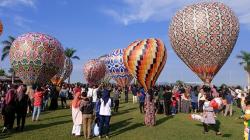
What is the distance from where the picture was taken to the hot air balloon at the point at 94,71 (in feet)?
183

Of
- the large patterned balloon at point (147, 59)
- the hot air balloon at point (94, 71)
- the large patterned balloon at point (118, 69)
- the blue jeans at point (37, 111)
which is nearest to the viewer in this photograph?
the blue jeans at point (37, 111)

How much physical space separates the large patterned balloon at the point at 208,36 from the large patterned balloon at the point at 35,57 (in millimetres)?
14655

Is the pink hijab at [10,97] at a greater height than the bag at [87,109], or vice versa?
the pink hijab at [10,97]

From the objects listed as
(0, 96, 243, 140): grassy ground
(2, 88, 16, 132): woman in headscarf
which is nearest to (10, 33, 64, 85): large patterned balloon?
(0, 96, 243, 140): grassy ground

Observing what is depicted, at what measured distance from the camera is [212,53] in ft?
121

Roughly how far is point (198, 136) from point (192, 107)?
9.80 m

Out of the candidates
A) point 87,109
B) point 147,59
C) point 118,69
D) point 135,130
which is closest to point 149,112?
point 135,130

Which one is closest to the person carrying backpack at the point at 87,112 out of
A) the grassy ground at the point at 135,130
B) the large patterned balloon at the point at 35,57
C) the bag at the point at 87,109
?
A: the bag at the point at 87,109

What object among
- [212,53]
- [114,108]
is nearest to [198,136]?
[114,108]

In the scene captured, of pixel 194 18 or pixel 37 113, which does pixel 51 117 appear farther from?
pixel 194 18

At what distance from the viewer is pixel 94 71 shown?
5584 centimetres

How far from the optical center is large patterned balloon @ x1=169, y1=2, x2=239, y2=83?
1444 inches

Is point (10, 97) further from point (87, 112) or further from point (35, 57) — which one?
point (35, 57)

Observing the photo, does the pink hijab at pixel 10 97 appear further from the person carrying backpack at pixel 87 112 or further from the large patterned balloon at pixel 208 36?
the large patterned balloon at pixel 208 36
